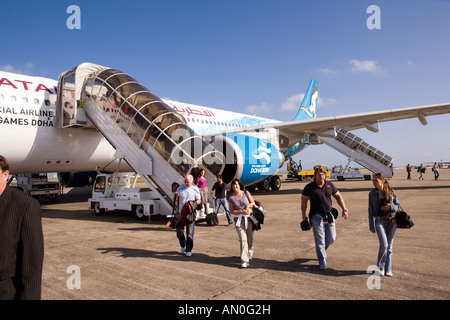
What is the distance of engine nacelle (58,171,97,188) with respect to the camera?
14578mm

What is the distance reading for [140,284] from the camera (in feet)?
12.8

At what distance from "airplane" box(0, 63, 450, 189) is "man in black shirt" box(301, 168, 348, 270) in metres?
5.77

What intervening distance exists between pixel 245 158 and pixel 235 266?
628cm

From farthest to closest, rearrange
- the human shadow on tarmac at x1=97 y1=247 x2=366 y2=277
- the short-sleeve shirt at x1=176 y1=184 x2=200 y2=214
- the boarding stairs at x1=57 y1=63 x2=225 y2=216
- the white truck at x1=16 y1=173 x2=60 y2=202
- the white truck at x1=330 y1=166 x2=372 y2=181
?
1. the white truck at x1=330 y1=166 x2=372 y2=181
2. the white truck at x1=16 y1=173 x2=60 y2=202
3. the boarding stairs at x1=57 y1=63 x2=225 y2=216
4. the short-sleeve shirt at x1=176 y1=184 x2=200 y2=214
5. the human shadow on tarmac at x1=97 y1=247 x2=366 y2=277

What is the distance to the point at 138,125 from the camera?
28.3ft

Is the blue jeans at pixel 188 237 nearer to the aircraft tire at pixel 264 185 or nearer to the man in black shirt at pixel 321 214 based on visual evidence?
the man in black shirt at pixel 321 214

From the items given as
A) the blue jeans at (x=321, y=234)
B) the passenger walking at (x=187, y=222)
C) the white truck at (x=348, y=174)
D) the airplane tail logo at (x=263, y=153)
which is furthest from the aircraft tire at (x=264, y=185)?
the white truck at (x=348, y=174)

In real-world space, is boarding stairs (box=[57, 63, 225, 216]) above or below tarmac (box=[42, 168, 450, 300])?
above

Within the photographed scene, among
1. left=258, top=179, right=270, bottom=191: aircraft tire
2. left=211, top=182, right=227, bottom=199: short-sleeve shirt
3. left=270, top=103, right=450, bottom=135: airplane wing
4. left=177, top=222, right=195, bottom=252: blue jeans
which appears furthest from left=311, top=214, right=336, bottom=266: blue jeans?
left=258, top=179, right=270, bottom=191: aircraft tire

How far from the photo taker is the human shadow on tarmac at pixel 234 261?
4355 mm

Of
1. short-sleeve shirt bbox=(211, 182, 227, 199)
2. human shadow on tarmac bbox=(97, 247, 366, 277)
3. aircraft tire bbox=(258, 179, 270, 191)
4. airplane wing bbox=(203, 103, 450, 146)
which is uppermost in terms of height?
airplane wing bbox=(203, 103, 450, 146)

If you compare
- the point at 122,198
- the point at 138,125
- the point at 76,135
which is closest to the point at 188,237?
the point at 138,125

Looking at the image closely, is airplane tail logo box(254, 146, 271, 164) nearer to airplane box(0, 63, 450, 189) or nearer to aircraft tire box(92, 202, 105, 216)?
airplane box(0, 63, 450, 189)

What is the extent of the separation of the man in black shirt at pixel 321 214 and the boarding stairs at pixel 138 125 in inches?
156
